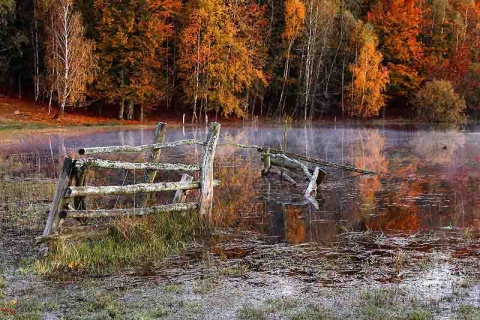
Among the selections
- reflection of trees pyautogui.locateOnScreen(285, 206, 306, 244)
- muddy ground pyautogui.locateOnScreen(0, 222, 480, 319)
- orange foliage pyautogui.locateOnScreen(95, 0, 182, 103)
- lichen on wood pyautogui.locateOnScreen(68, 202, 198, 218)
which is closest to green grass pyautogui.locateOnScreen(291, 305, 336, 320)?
muddy ground pyautogui.locateOnScreen(0, 222, 480, 319)

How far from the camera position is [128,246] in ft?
32.8

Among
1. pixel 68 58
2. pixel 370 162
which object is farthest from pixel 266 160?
pixel 68 58

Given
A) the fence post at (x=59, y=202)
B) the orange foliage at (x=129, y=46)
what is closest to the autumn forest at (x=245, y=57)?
the orange foliage at (x=129, y=46)

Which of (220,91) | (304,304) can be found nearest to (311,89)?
(220,91)

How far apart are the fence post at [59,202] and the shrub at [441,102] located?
173 feet

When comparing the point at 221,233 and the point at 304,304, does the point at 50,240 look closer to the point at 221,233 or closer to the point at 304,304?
the point at 221,233

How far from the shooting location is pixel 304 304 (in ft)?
23.8

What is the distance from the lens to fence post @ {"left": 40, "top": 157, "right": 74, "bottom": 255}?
983 centimetres

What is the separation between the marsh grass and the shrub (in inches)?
2002

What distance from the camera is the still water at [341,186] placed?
12.6 m

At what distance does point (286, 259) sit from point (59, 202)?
4073 millimetres

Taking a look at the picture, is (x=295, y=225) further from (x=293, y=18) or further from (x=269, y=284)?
(x=293, y=18)

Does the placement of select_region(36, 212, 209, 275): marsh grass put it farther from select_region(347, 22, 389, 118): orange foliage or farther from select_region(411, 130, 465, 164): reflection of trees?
select_region(347, 22, 389, 118): orange foliage

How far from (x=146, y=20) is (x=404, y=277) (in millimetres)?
50737
